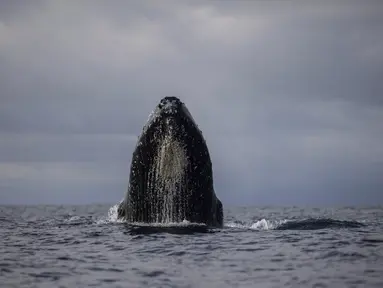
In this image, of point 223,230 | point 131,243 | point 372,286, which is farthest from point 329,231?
point 372,286

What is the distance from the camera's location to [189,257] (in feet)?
40.7

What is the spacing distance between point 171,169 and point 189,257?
3501mm

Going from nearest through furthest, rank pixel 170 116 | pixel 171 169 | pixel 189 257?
pixel 189 257
pixel 170 116
pixel 171 169

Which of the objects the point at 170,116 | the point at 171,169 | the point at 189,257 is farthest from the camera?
the point at 171,169

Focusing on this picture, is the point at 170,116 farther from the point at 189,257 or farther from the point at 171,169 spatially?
the point at 189,257

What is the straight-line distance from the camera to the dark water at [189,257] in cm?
1065

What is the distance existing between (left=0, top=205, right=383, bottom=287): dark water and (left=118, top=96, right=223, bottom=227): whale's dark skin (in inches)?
16.1

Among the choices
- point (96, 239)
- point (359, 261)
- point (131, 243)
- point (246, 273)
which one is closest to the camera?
point (246, 273)

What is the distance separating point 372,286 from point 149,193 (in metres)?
6.62

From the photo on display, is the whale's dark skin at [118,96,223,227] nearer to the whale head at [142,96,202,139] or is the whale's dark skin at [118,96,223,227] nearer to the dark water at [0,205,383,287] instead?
the whale head at [142,96,202,139]

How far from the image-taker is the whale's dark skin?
50.9 feet

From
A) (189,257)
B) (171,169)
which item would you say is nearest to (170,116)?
(171,169)

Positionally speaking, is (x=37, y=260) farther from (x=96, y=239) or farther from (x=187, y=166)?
(x=187, y=166)

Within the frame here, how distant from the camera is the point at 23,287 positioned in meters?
10.2
